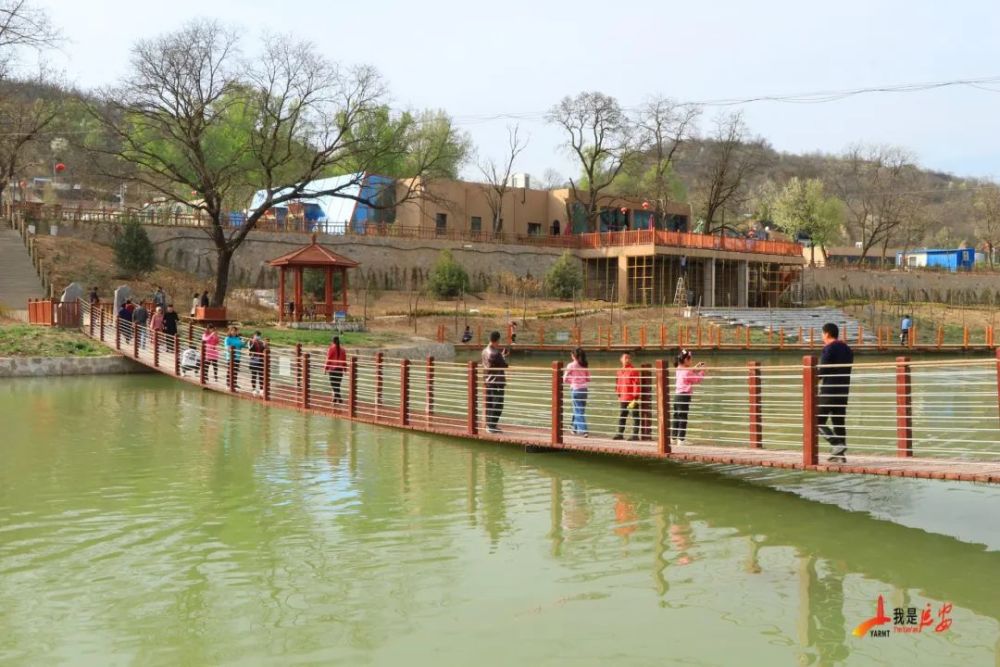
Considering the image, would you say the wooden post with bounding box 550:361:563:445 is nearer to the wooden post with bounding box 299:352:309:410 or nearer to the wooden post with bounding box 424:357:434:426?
the wooden post with bounding box 424:357:434:426

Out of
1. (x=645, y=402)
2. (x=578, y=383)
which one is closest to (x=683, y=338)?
(x=578, y=383)

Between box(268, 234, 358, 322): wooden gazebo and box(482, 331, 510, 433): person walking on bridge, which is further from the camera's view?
box(268, 234, 358, 322): wooden gazebo

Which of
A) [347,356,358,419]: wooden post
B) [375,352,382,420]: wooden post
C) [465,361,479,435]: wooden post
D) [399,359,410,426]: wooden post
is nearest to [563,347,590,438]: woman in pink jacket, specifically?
[465,361,479,435]: wooden post

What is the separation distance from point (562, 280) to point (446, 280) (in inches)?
309

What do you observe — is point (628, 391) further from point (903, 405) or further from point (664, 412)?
point (903, 405)

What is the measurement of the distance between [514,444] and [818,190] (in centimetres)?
7516

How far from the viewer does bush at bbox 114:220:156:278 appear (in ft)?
139

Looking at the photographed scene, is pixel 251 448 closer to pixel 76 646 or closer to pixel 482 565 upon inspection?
pixel 482 565

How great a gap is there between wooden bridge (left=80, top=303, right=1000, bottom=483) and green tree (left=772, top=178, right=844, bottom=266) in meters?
55.8

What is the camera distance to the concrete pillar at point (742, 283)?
186 feet

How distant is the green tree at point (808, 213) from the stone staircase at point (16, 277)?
61.1 metres

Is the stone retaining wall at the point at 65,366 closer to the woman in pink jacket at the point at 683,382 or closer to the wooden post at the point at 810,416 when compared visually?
the woman in pink jacket at the point at 683,382

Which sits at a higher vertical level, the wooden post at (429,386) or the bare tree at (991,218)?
the bare tree at (991,218)

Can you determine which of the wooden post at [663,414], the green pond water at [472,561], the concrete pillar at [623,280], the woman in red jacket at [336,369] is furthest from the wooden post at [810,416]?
the concrete pillar at [623,280]
